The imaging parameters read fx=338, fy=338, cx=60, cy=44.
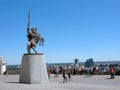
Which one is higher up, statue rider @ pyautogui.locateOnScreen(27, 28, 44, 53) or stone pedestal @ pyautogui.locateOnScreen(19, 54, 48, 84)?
statue rider @ pyautogui.locateOnScreen(27, 28, 44, 53)

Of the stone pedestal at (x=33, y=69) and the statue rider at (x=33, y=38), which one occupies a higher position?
the statue rider at (x=33, y=38)

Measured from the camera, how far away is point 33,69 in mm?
23984

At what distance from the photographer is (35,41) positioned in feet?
82.1

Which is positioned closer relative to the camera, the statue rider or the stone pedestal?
the stone pedestal

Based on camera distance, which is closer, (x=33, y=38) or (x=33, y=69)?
(x=33, y=69)

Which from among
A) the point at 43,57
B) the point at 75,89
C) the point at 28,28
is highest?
the point at 28,28

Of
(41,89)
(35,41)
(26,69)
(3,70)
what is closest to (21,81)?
(26,69)

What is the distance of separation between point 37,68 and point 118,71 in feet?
58.2

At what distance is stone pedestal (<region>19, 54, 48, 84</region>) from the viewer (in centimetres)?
2389

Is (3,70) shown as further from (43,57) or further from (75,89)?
(75,89)

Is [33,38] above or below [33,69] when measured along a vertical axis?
above

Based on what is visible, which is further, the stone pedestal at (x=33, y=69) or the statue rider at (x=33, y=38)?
the statue rider at (x=33, y=38)

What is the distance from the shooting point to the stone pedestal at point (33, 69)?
23.9 metres

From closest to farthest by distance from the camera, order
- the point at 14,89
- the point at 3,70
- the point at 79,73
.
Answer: the point at 14,89 → the point at 79,73 → the point at 3,70
